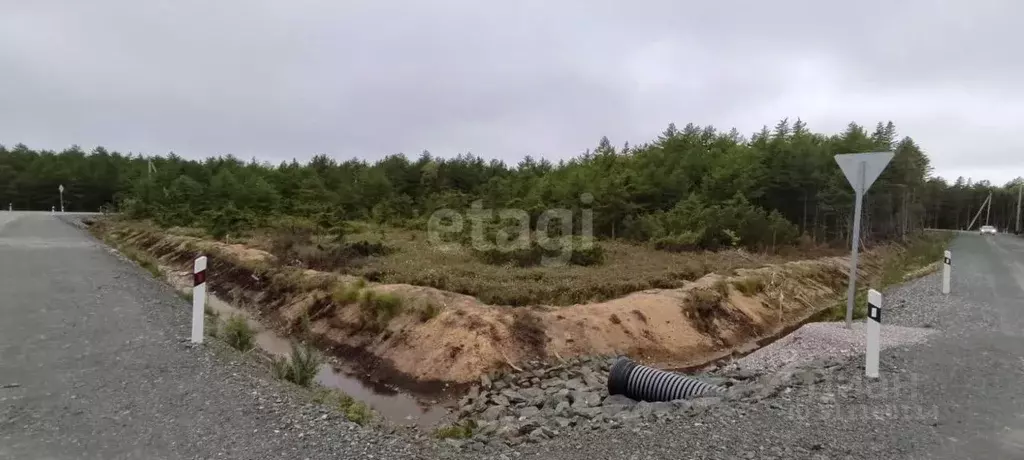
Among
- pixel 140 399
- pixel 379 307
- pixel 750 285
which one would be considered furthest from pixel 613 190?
pixel 140 399

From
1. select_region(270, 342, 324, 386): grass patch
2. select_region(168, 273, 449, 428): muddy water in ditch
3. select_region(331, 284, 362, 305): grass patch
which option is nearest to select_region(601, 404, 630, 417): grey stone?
select_region(168, 273, 449, 428): muddy water in ditch

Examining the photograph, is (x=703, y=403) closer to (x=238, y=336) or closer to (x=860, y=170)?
(x=860, y=170)

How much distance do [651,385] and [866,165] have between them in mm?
4795

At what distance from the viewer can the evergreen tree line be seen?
30.3 meters

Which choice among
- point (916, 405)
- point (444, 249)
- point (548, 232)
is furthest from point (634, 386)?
point (548, 232)

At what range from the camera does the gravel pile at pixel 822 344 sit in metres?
9.26

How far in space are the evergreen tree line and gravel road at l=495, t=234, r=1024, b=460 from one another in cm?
1943

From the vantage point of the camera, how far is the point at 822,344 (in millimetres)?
10477

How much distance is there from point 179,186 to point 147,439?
42.0m

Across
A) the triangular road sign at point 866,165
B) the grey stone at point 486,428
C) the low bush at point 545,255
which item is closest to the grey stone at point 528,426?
the grey stone at point 486,428

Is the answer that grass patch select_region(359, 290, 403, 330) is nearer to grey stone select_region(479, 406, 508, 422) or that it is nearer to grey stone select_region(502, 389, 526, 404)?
grey stone select_region(502, 389, 526, 404)

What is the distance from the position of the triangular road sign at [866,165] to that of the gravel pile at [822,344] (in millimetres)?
2418

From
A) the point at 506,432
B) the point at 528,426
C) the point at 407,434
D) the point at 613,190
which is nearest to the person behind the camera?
the point at 407,434

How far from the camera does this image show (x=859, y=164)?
9336mm
